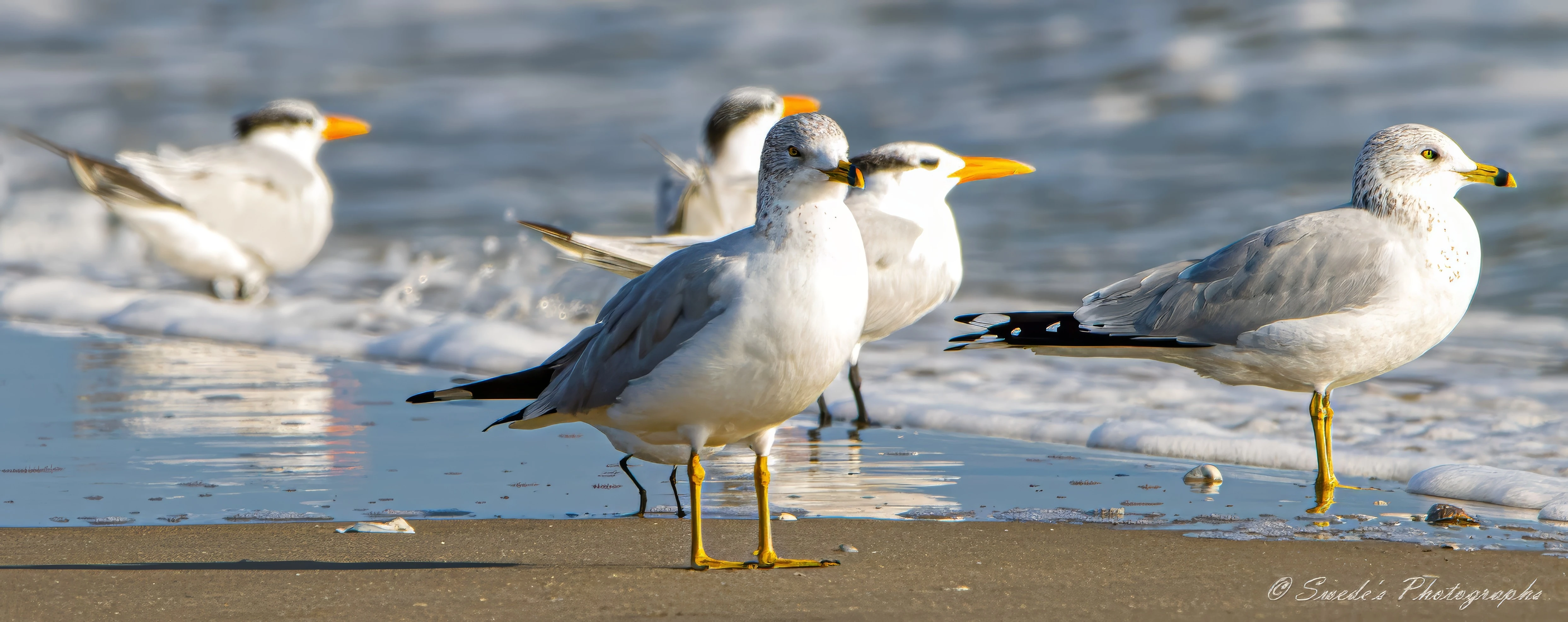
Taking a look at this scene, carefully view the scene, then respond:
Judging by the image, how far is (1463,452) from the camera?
5.07 metres

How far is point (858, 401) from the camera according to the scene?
6.14m

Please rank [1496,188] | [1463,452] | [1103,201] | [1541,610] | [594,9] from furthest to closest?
[594,9] → [1103,201] → [1496,188] → [1463,452] → [1541,610]

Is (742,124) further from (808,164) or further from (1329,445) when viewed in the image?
(808,164)

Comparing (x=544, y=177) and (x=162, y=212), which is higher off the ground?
(x=544, y=177)

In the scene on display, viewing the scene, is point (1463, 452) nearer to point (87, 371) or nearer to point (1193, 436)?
point (1193, 436)

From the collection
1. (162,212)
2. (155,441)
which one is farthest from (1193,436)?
(162,212)

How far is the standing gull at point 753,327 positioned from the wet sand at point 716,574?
27 cm

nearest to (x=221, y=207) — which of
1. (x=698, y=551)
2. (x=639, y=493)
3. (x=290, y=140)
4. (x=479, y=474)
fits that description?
(x=290, y=140)

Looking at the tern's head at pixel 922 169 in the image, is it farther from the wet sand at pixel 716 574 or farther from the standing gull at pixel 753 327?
the standing gull at pixel 753 327

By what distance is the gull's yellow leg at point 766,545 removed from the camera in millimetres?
3516

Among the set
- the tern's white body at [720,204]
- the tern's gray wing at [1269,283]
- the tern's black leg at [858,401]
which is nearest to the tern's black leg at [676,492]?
the tern's black leg at [858,401]

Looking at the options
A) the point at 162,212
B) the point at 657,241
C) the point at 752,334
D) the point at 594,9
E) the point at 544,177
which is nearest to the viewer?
the point at 752,334

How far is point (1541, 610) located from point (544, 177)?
1118 centimetres

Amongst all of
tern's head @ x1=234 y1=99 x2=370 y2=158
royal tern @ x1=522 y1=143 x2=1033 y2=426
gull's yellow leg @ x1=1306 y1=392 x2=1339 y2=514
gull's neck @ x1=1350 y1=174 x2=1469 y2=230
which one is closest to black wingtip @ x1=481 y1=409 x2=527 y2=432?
royal tern @ x1=522 y1=143 x2=1033 y2=426
